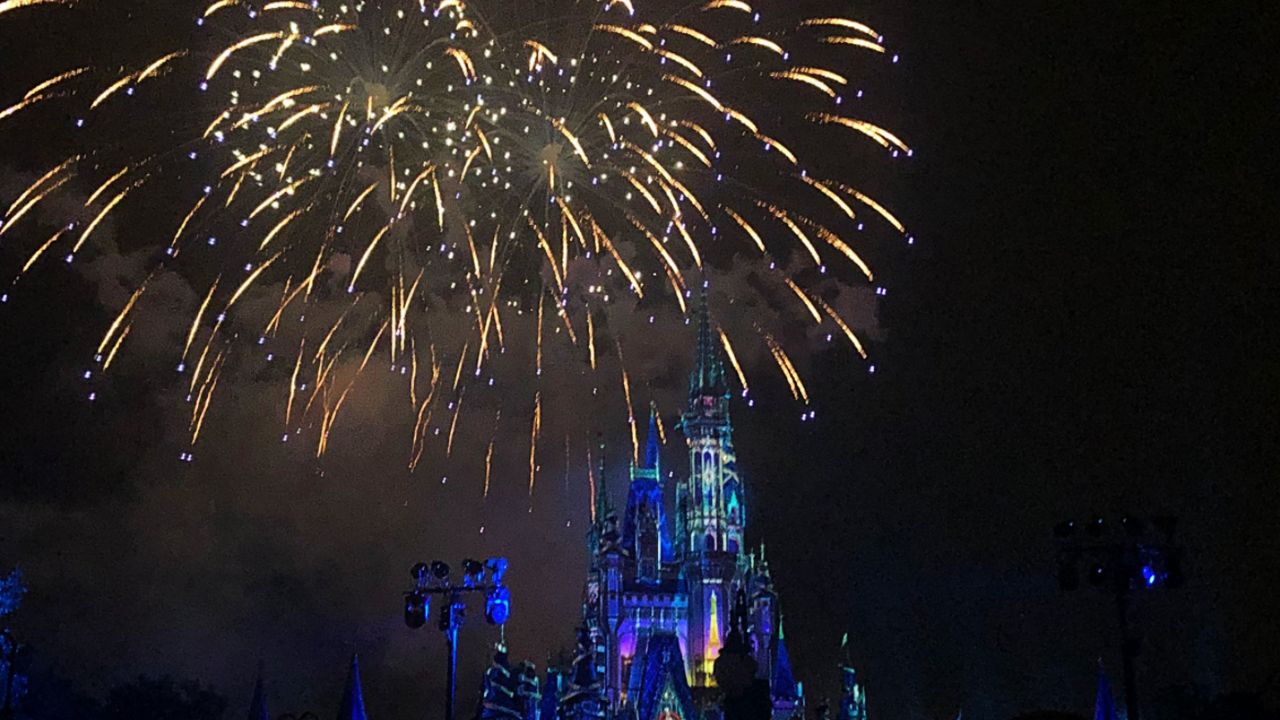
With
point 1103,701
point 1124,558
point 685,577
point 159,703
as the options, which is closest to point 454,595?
point 1124,558

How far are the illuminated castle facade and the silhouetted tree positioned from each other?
1066 inches

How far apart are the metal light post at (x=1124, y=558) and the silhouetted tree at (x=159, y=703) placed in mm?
58077

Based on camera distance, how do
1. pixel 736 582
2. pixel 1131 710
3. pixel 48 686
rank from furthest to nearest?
pixel 736 582, pixel 48 686, pixel 1131 710

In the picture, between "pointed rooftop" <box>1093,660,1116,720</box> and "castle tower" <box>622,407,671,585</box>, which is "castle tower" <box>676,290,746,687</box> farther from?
"pointed rooftop" <box>1093,660,1116,720</box>

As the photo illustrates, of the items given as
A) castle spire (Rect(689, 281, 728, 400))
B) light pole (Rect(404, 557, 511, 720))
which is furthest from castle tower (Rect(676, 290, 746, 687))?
light pole (Rect(404, 557, 511, 720))

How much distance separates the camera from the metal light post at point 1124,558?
1978cm

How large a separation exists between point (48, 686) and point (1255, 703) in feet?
180

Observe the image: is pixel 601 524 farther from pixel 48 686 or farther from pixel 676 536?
pixel 48 686

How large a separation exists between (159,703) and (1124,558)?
60294mm

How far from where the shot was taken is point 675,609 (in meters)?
96.3

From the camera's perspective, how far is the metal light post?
1978 cm

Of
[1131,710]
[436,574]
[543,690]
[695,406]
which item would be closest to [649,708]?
[543,690]

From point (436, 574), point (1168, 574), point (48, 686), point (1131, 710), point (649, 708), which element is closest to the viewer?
point (1131, 710)

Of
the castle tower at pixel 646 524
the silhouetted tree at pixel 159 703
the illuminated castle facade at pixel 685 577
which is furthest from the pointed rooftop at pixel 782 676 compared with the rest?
the silhouetted tree at pixel 159 703
